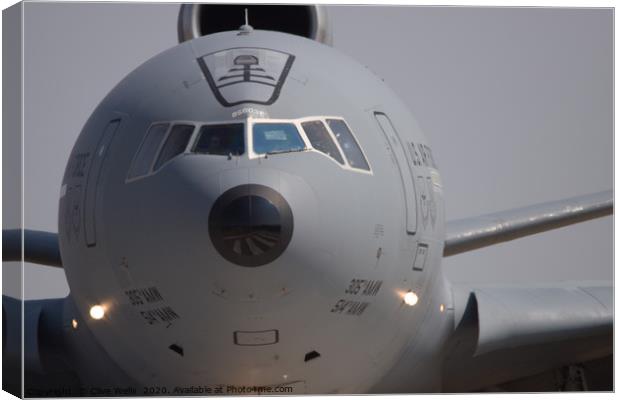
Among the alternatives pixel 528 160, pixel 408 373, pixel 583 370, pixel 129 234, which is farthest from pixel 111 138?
pixel 583 370

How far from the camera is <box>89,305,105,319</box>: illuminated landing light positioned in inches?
454

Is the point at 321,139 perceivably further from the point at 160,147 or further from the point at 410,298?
the point at 410,298

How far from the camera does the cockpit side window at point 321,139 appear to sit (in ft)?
35.2

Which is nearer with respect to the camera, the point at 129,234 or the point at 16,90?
the point at 129,234

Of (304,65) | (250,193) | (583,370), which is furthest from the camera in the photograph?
(583,370)

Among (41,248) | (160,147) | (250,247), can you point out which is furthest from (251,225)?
(41,248)

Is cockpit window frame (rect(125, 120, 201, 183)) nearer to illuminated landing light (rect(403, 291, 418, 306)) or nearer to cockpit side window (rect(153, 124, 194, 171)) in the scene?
cockpit side window (rect(153, 124, 194, 171))

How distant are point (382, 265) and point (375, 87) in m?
1.88

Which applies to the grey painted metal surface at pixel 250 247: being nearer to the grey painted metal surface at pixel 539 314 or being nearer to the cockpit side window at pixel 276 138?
the cockpit side window at pixel 276 138

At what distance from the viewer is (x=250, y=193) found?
9.95 metres

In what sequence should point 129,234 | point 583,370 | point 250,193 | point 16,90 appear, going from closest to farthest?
point 250,193 → point 129,234 → point 16,90 → point 583,370

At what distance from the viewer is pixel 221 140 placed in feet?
34.7

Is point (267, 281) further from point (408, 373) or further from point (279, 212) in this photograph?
point (408, 373)

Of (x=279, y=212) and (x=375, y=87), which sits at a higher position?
(x=375, y=87)
